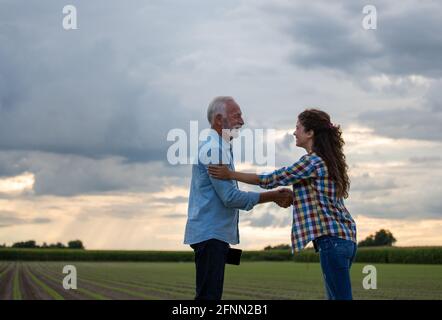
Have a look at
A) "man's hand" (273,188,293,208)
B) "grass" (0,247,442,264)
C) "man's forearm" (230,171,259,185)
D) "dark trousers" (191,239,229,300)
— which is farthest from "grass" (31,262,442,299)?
"grass" (0,247,442,264)

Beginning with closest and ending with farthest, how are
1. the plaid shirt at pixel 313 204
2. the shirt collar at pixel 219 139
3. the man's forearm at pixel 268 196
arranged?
the plaid shirt at pixel 313 204, the shirt collar at pixel 219 139, the man's forearm at pixel 268 196

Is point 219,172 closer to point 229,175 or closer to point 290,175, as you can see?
point 229,175

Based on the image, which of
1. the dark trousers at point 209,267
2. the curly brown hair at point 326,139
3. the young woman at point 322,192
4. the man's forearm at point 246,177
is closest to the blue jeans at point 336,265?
the young woman at point 322,192

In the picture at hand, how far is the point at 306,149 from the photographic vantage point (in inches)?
216

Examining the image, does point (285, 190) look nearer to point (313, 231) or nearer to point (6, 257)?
point (313, 231)

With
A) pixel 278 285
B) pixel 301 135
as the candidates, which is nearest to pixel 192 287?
pixel 278 285

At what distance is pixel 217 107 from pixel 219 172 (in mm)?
572

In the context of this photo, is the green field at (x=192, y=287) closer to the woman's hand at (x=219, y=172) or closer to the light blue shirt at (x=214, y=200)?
the light blue shirt at (x=214, y=200)

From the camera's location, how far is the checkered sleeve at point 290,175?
208 inches

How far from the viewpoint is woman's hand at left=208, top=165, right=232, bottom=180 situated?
5367 millimetres

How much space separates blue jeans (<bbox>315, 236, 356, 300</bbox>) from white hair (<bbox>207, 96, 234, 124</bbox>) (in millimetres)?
1334

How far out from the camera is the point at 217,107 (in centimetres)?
555

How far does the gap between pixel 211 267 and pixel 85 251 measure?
102m
